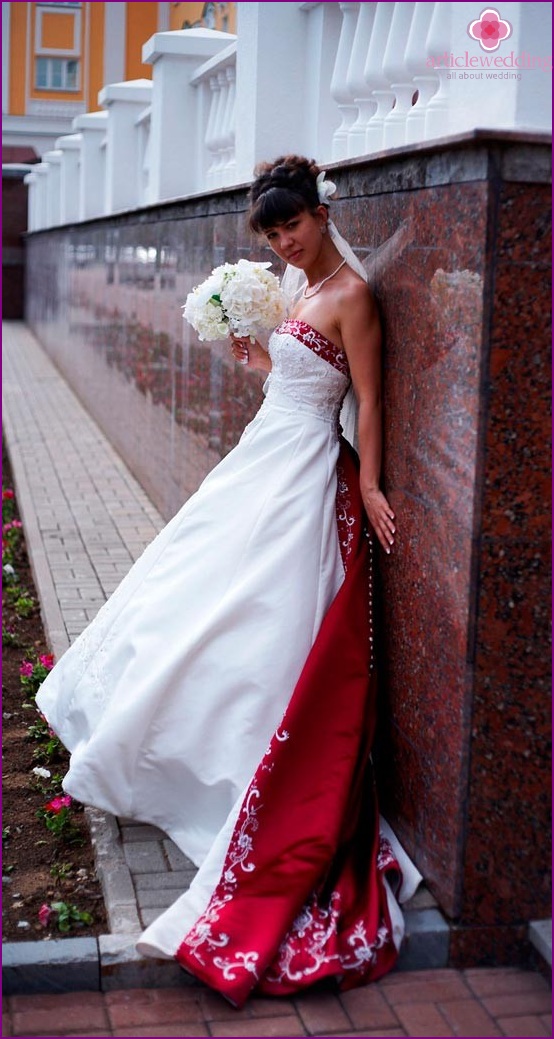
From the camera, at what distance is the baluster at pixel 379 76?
453 centimetres

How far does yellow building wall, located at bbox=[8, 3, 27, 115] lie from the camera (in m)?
31.4

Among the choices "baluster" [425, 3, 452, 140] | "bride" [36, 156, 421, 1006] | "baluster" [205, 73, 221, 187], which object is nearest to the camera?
"bride" [36, 156, 421, 1006]

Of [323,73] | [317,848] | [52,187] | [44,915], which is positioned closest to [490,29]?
[323,73]

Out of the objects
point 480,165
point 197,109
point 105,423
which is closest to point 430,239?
point 480,165

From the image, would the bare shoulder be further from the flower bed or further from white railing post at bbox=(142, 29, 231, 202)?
white railing post at bbox=(142, 29, 231, 202)

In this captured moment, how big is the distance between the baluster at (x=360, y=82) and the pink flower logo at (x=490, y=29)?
1350mm

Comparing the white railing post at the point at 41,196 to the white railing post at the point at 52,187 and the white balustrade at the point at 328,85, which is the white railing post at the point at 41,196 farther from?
the white balustrade at the point at 328,85

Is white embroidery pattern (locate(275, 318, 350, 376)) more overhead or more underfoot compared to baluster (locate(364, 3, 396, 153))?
more underfoot

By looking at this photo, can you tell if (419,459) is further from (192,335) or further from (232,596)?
(192,335)

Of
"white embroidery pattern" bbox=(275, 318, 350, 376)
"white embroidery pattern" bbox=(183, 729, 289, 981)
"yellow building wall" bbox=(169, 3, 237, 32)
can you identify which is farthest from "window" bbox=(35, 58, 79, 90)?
"white embroidery pattern" bbox=(183, 729, 289, 981)

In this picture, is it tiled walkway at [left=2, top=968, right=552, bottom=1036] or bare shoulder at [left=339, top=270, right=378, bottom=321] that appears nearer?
tiled walkway at [left=2, top=968, right=552, bottom=1036]

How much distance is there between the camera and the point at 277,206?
405cm

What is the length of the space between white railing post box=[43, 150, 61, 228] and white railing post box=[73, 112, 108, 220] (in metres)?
5.04

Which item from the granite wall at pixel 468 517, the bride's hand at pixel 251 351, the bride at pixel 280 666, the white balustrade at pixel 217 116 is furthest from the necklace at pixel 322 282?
the white balustrade at pixel 217 116
